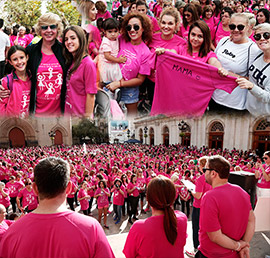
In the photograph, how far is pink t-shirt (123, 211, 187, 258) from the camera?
1.34 m

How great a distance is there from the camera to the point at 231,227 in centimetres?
170

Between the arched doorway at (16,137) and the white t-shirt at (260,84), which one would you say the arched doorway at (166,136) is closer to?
the white t-shirt at (260,84)

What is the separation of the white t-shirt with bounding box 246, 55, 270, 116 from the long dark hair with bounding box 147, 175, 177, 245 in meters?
2.92

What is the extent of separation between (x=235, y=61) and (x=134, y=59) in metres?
1.83

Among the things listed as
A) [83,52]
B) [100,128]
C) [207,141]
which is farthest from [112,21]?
[207,141]

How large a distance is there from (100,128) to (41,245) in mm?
3342

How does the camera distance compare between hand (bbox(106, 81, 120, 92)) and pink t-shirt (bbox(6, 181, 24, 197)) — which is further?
pink t-shirt (bbox(6, 181, 24, 197))

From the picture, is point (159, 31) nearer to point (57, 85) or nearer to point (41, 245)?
point (57, 85)

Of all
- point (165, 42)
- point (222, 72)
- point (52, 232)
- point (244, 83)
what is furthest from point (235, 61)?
point (52, 232)

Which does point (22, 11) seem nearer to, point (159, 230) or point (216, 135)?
point (159, 230)

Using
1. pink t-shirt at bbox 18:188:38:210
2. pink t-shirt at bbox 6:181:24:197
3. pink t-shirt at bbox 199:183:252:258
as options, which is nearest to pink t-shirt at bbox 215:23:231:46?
pink t-shirt at bbox 199:183:252:258

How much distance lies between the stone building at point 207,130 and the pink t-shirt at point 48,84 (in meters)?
1.60

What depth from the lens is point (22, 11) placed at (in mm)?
4184

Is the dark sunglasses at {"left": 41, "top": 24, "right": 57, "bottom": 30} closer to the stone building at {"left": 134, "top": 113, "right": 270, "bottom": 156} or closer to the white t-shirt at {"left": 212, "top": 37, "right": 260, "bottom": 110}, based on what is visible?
the stone building at {"left": 134, "top": 113, "right": 270, "bottom": 156}
